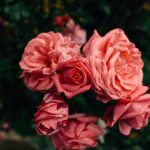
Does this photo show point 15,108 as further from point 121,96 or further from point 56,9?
point 121,96

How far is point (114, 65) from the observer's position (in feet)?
6.11

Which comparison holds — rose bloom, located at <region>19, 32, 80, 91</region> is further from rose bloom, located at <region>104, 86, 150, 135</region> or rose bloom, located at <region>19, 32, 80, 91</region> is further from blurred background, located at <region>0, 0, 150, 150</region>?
blurred background, located at <region>0, 0, 150, 150</region>

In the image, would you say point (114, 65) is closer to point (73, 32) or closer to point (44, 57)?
point (44, 57)

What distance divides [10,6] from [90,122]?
3.73 feet

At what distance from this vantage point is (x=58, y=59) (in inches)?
75.0

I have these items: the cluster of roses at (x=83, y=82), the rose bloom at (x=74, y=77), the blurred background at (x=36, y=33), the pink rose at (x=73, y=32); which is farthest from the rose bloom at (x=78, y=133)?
the pink rose at (x=73, y=32)

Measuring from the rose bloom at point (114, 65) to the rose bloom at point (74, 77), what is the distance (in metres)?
0.04

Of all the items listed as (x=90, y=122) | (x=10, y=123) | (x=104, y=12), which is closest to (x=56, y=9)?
(x=104, y=12)

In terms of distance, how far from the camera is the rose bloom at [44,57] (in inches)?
75.2

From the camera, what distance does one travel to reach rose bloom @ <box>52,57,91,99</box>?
1854 mm

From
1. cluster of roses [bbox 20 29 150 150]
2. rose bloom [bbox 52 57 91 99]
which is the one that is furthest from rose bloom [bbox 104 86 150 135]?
rose bloom [bbox 52 57 91 99]

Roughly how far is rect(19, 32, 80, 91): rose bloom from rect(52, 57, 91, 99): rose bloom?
31 millimetres

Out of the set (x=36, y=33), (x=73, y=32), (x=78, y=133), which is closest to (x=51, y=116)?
(x=78, y=133)

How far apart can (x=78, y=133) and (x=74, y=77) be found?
0.67ft
